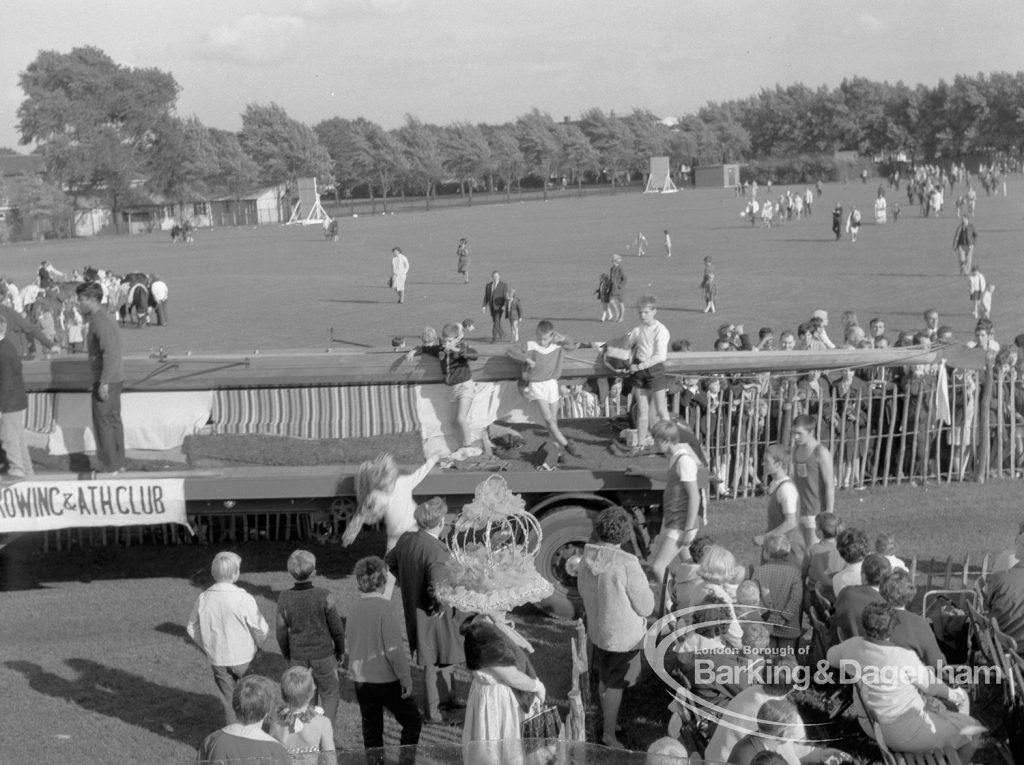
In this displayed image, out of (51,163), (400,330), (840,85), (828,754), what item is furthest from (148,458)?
(840,85)

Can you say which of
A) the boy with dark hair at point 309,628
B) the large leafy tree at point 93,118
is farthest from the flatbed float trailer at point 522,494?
the large leafy tree at point 93,118

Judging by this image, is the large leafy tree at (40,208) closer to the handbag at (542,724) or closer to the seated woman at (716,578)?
the seated woman at (716,578)

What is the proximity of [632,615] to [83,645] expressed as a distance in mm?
4441

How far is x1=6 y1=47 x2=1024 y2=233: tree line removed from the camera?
295ft

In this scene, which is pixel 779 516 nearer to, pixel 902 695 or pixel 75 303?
pixel 902 695

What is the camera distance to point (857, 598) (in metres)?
6.09

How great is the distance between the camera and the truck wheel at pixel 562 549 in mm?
8555

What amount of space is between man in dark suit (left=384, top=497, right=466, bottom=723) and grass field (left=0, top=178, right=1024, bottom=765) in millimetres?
420

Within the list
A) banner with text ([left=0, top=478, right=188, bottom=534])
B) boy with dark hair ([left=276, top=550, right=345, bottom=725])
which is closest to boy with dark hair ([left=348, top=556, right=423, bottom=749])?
boy with dark hair ([left=276, top=550, right=345, bottom=725])

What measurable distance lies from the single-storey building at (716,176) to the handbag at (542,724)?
318 ft

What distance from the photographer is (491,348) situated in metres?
9.98

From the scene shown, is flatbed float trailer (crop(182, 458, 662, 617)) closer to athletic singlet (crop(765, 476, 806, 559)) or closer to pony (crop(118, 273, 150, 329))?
athletic singlet (crop(765, 476, 806, 559))

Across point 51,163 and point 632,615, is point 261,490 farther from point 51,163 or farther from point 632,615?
point 51,163

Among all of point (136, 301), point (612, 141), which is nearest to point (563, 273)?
point (136, 301)
